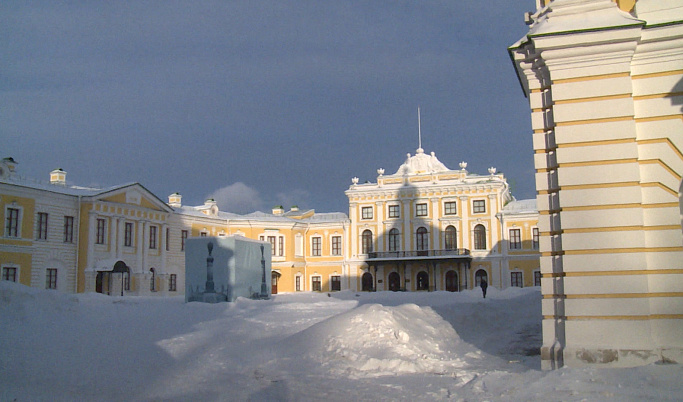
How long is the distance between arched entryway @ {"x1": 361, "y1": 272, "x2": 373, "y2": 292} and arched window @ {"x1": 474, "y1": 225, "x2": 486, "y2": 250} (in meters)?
8.05

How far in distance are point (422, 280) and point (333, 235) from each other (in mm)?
7740

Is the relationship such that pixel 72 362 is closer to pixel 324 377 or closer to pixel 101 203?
pixel 324 377

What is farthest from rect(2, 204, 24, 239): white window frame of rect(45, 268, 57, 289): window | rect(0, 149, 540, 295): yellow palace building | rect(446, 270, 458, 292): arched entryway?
rect(446, 270, 458, 292): arched entryway

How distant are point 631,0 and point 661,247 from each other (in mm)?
3370

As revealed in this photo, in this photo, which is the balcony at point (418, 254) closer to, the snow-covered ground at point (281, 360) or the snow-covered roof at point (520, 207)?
the snow-covered roof at point (520, 207)

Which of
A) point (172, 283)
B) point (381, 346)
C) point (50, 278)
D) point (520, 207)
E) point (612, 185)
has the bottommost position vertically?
point (381, 346)

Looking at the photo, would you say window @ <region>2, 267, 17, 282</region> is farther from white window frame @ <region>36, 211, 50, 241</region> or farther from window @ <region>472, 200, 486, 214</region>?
window @ <region>472, 200, 486, 214</region>

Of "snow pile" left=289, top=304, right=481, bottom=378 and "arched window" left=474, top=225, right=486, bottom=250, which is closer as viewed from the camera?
"snow pile" left=289, top=304, right=481, bottom=378

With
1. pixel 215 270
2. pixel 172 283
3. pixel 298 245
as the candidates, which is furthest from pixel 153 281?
pixel 215 270

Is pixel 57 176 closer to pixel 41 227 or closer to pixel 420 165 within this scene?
pixel 41 227

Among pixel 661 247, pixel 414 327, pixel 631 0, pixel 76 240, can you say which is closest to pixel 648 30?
pixel 631 0

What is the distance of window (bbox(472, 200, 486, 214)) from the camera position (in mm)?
42616

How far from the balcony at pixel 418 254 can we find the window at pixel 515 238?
3.08 m

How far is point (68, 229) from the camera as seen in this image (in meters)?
A: 32.2
